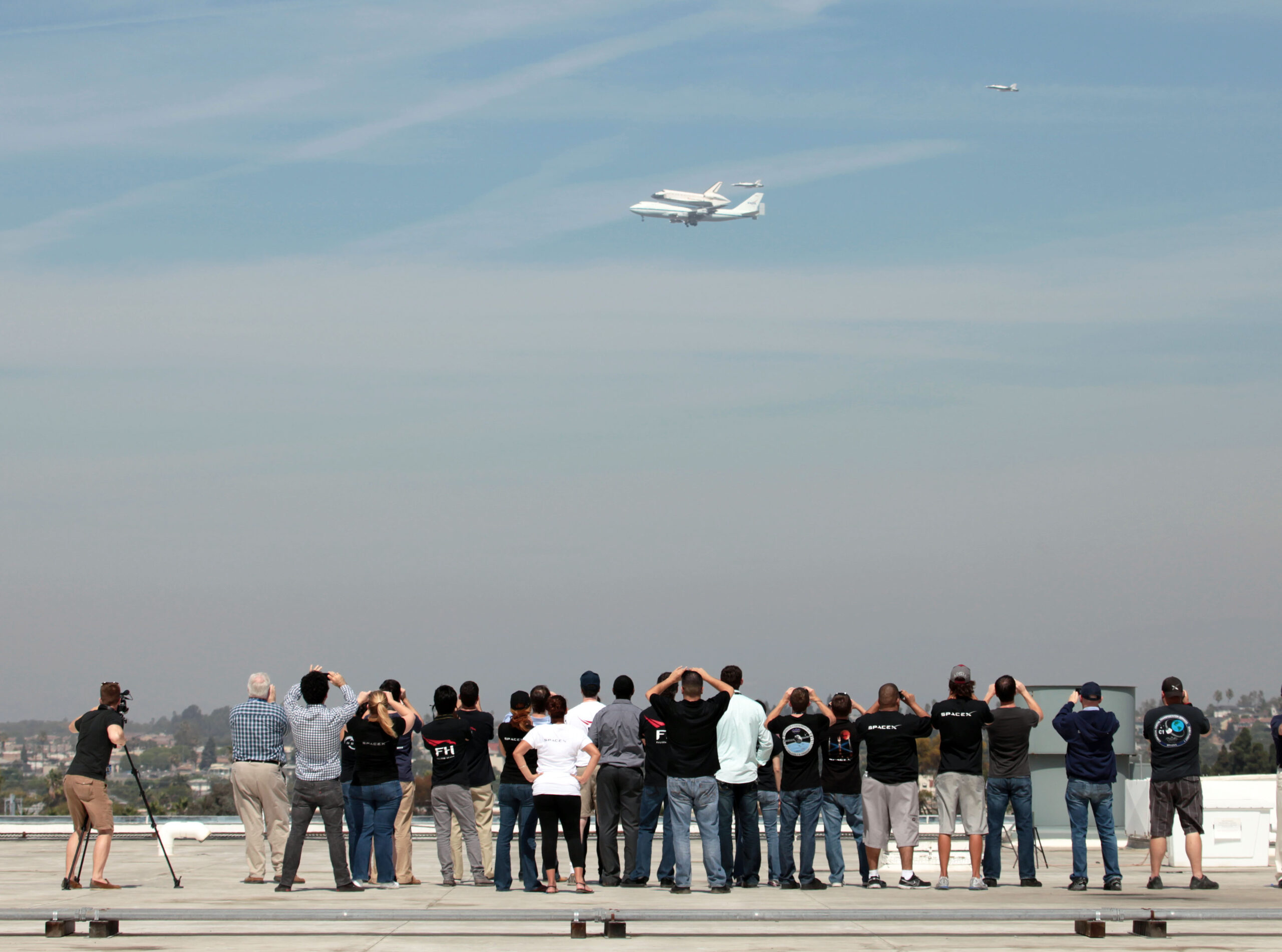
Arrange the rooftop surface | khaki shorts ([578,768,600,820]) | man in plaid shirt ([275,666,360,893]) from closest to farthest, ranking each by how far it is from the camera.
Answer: the rooftop surface, man in plaid shirt ([275,666,360,893]), khaki shorts ([578,768,600,820])

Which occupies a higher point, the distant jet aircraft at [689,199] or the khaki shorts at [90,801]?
the distant jet aircraft at [689,199]

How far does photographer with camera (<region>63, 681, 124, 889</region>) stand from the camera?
11.6 meters

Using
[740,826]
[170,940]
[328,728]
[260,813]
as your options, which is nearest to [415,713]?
[328,728]

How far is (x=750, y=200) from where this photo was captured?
13262 cm

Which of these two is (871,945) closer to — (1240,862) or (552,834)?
(552,834)

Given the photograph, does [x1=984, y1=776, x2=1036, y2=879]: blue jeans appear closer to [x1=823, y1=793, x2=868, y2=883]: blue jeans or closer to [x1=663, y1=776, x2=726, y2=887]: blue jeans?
[x1=823, y1=793, x2=868, y2=883]: blue jeans

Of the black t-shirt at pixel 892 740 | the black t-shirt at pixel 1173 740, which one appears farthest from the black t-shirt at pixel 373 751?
the black t-shirt at pixel 1173 740

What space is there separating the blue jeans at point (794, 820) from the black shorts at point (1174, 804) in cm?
285

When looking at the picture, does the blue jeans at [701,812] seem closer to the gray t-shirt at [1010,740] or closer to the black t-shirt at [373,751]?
the black t-shirt at [373,751]

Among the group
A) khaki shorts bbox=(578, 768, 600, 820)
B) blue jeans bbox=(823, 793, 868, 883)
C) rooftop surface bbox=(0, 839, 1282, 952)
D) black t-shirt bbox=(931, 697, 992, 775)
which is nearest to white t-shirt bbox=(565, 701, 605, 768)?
khaki shorts bbox=(578, 768, 600, 820)

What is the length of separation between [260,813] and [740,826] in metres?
4.18

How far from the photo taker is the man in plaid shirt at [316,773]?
11.2 metres

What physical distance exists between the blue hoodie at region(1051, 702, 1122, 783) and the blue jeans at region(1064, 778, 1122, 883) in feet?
0.27

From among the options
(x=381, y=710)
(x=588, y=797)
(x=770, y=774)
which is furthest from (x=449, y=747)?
(x=770, y=774)
